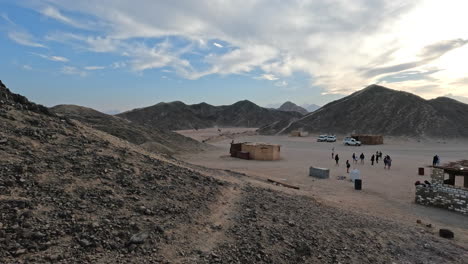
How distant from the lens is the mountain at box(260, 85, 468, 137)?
2813 inches

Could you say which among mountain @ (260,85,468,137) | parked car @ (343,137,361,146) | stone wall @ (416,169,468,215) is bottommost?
stone wall @ (416,169,468,215)

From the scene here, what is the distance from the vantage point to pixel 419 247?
1023cm

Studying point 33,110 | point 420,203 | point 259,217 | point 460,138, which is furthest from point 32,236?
point 460,138

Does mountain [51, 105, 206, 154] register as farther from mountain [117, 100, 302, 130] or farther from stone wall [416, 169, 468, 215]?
mountain [117, 100, 302, 130]

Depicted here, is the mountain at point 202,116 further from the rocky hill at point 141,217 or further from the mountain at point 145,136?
the rocky hill at point 141,217

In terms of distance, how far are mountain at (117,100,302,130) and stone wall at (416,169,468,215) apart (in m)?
101

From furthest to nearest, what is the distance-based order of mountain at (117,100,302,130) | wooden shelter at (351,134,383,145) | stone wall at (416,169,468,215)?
1. mountain at (117,100,302,130)
2. wooden shelter at (351,134,383,145)
3. stone wall at (416,169,468,215)

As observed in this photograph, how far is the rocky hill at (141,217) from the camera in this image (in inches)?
256

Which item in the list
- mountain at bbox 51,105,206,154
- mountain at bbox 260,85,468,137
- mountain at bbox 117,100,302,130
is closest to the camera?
mountain at bbox 51,105,206,154

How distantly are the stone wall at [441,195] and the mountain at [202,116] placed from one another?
10076 centimetres

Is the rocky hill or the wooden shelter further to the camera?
the wooden shelter

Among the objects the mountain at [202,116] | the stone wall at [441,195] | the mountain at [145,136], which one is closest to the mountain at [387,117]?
the mountain at [202,116]

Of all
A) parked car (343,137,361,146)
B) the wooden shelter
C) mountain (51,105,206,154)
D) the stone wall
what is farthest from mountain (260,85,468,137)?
the stone wall

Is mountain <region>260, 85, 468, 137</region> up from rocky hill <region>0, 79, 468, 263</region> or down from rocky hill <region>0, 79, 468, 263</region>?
up
